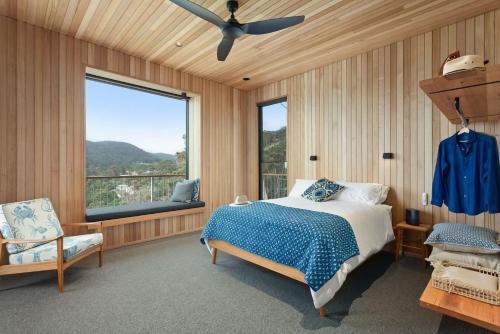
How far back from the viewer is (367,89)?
3.79 m

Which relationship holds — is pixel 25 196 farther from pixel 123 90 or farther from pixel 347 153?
pixel 347 153

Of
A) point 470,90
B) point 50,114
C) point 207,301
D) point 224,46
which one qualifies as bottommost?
point 207,301

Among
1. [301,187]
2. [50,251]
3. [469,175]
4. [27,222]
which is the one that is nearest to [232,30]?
[301,187]

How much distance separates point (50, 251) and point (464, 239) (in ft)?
12.9

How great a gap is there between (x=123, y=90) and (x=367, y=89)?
423 cm

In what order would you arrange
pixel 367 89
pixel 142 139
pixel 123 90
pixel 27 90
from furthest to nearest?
pixel 142 139 < pixel 123 90 < pixel 367 89 < pixel 27 90

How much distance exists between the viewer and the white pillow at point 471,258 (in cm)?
213

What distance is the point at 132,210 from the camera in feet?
12.4

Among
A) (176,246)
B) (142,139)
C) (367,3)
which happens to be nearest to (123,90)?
(142,139)

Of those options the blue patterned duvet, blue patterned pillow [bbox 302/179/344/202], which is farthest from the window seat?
blue patterned pillow [bbox 302/179/344/202]

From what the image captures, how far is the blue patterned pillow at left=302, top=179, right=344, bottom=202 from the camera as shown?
3.47 metres

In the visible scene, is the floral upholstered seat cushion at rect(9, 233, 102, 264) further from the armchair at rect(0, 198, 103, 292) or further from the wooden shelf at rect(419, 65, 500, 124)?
the wooden shelf at rect(419, 65, 500, 124)

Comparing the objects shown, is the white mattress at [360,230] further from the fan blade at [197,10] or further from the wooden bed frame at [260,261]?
the fan blade at [197,10]

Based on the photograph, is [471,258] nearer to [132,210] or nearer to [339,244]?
[339,244]
